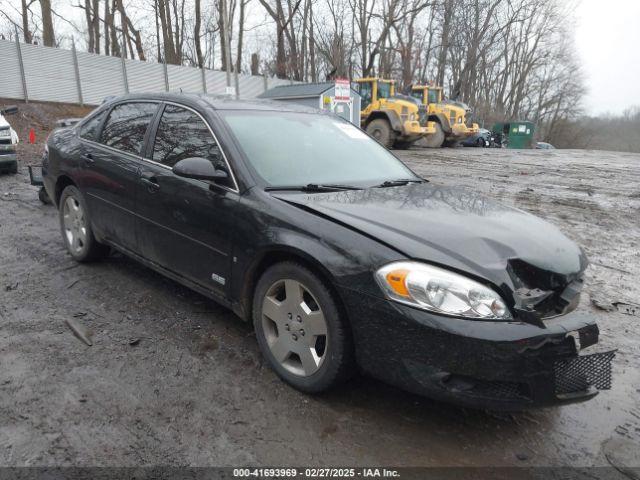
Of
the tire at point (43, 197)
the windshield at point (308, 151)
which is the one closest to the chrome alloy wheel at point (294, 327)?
the windshield at point (308, 151)

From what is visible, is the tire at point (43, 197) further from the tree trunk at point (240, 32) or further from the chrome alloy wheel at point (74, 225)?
the tree trunk at point (240, 32)

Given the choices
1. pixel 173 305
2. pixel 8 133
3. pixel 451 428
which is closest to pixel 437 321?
pixel 451 428

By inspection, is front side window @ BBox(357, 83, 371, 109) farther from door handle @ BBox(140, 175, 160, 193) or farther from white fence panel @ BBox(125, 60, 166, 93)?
door handle @ BBox(140, 175, 160, 193)

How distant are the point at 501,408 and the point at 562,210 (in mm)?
6773

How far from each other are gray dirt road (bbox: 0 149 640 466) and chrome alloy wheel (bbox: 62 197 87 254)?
49 cm

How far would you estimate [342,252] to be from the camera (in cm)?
235

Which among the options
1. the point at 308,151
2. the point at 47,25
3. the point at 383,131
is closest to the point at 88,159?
the point at 308,151

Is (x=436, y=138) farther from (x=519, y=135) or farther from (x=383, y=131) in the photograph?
(x=519, y=135)

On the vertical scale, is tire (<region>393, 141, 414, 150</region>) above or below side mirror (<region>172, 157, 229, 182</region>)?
below

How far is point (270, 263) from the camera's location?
2764 mm

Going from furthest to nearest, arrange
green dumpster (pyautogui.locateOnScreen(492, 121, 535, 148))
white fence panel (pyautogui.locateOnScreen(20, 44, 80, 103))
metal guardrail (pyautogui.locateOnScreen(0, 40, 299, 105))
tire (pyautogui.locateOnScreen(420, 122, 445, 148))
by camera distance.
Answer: green dumpster (pyautogui.locateOnScreen(492, 121, 535, 148)), tire (pyautogui.locateOnScreen(420, 122, 445, 148)), white fence panel (pyautogui.locateOnScreen(20, 44, 80, 103)), metal guardrail (pyautogui.locateOnScreen(0, 40, 299, 105))

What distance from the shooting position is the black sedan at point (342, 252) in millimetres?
2115

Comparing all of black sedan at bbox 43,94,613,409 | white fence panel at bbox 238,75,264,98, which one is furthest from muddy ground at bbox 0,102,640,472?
white fence panel at bbox 238,75,264,98

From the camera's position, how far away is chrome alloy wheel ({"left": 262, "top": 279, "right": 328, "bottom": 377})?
253 cm
